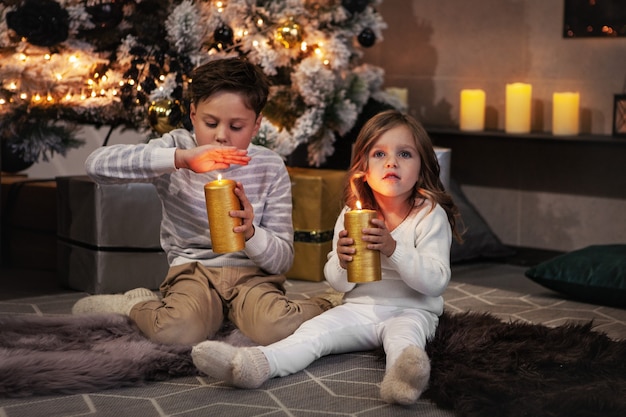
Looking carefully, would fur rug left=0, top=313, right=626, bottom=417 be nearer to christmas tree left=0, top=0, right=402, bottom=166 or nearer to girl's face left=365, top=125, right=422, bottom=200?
girl's face left=365, top=125, right=422, bottom=200

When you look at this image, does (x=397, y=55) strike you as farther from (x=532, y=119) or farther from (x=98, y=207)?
(x=98, y=207)

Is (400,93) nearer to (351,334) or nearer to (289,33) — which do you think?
(289,33)

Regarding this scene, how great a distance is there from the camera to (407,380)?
6.63 ft

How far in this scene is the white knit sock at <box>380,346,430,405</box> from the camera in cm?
200

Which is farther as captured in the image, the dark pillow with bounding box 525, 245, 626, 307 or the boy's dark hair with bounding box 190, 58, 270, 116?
the dark pillow with bounding box 525, 245, 626, 307

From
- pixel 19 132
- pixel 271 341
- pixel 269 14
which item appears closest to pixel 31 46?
pixel 19 132

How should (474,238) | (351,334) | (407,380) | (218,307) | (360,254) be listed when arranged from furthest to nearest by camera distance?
(474,238) < (218,307) < (351,334) < (360,254) < (407,380)

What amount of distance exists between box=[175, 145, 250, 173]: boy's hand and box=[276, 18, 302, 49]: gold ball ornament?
52.3 inches

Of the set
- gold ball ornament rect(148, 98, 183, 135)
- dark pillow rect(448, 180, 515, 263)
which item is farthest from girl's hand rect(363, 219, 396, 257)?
dark pillow rect(448, 180, 515, 263)

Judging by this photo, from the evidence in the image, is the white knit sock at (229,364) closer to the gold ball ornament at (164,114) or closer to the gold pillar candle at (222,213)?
the gold pillar candle at (222,213)

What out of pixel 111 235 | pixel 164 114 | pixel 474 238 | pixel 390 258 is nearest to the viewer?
pixel 390 258


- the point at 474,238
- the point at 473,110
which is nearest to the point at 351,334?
the point at 474,238

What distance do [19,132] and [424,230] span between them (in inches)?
65.5

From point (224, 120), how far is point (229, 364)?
2.23ft
